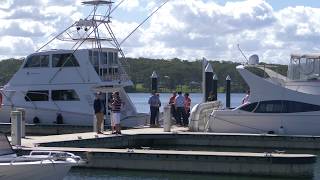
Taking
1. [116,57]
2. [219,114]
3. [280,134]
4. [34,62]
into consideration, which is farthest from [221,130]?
[34,62]

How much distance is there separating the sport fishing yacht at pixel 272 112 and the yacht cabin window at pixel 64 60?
7.16 metres

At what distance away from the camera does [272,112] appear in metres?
25.4

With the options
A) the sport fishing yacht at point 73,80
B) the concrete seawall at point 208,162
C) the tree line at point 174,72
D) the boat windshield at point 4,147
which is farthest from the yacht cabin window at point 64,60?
the tree line at point 174,72

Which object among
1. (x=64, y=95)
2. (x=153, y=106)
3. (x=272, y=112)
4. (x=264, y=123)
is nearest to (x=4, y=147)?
(x=264, y=123)

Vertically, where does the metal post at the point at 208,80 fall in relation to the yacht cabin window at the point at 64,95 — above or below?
above

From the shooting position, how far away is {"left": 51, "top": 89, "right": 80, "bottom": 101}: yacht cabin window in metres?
Result: 30.0

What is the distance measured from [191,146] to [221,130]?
161 cm

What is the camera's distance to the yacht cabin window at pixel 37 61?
30.8 metres

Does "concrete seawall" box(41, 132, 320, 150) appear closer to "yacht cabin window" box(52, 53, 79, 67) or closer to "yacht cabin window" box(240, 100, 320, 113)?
"yacht cabin window" box(240, 100, 320, 113)

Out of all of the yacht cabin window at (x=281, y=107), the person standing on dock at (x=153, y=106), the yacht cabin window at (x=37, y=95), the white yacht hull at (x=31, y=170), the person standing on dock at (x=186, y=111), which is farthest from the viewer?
the yacht cabin window at (x=37, y=95)

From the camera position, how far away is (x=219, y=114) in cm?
2583

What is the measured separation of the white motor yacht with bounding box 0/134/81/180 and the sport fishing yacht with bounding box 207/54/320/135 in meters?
11.5

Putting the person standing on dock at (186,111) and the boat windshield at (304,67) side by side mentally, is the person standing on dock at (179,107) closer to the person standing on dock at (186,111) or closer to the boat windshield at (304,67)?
the person standing on dock at (186,111)

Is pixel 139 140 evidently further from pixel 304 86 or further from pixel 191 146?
pixel 304 86
